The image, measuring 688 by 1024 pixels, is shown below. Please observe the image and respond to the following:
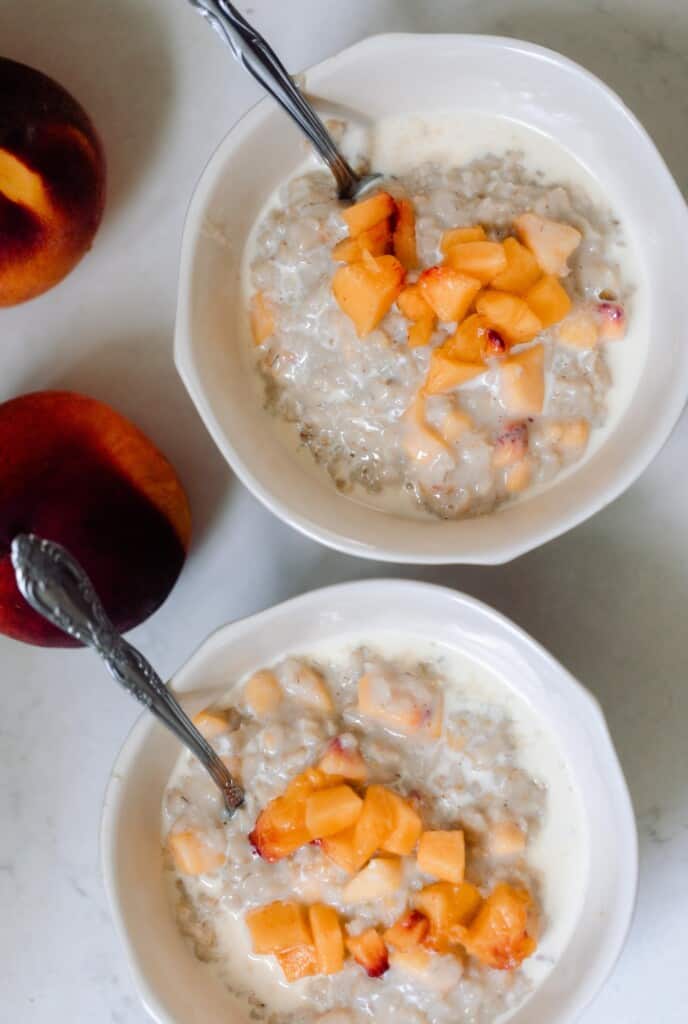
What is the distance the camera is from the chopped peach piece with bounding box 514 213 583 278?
1.20m

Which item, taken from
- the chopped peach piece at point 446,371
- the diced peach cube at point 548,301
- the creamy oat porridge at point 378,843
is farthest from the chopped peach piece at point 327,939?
the diced peach cube at point 548,301

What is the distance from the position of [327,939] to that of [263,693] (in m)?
0.27

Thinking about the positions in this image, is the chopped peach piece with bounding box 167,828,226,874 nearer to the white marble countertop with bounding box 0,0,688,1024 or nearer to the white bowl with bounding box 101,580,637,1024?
the white bowl with bounding box 101,580,637,1024

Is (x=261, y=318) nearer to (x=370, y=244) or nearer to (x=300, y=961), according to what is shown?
(x=370, y=244)

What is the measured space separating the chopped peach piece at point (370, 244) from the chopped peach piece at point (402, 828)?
1.93ft

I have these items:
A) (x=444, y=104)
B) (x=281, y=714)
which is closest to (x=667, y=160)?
(x=444, y=104)

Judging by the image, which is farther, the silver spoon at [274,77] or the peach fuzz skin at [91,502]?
the peach fuzz skin at [91,502]

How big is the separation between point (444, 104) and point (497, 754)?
0.74m

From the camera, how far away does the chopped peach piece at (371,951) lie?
1.21 metres

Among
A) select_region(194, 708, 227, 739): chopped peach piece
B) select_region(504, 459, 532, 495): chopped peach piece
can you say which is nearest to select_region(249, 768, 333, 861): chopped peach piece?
select_region(194, 708, 227, 739): chopped peach piece

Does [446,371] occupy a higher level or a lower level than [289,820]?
higher

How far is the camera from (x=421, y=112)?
1.30m

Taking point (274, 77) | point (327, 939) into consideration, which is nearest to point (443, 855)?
point (327, 939)

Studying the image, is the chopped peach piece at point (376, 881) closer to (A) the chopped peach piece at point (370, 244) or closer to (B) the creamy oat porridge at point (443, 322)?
(B) the creamy oat porridge at point (443, 322)
